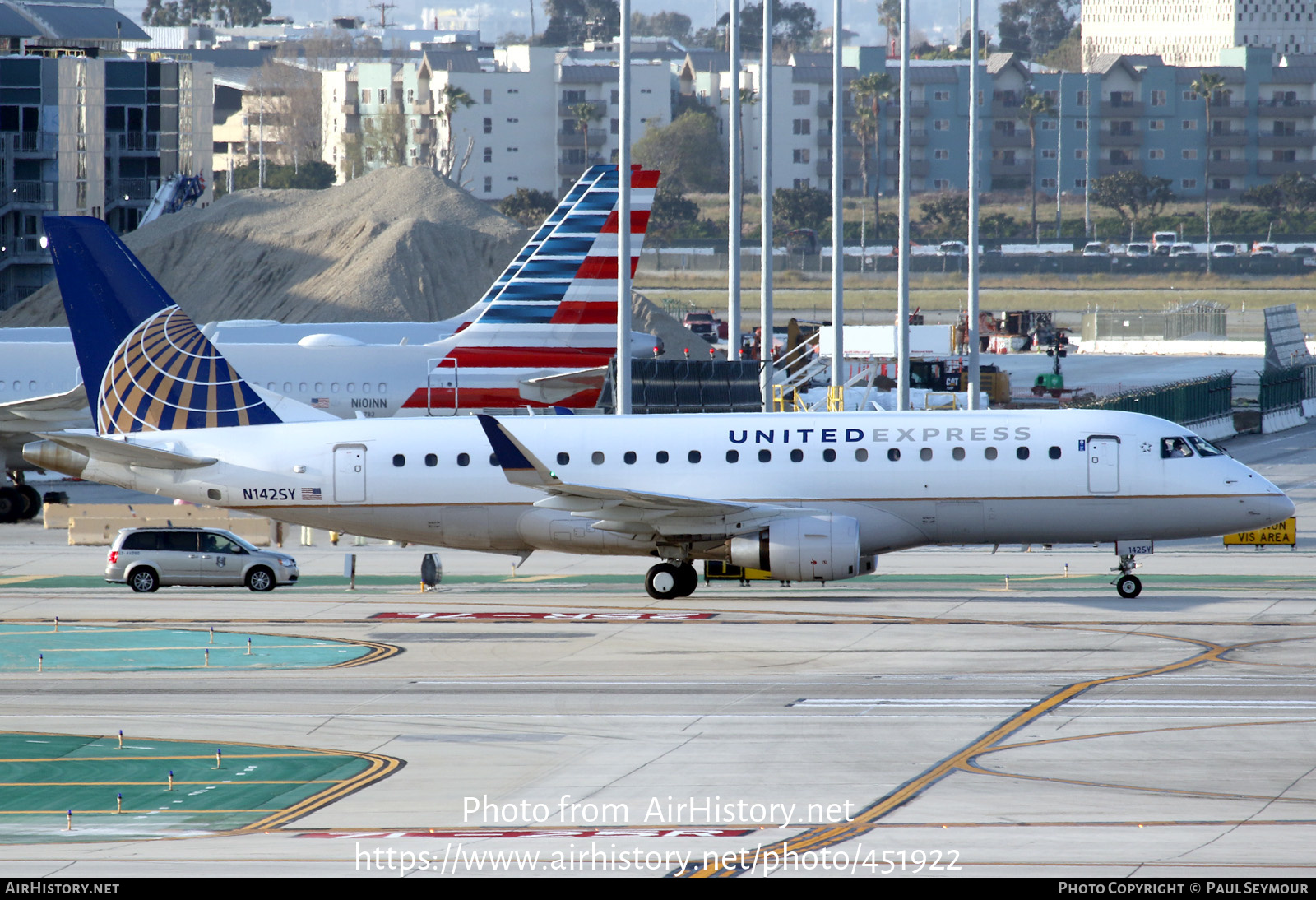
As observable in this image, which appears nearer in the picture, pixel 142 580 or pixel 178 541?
pixel 142 580

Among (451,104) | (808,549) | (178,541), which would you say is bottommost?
(178,541)

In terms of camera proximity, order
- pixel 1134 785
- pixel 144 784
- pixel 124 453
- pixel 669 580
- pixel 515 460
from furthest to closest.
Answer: pixel 669 580 → pixel 124 453 → pixel 515 460 → pixel 144 784 → pixel 1134 785

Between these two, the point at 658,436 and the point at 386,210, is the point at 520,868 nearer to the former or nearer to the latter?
the point at 658,436

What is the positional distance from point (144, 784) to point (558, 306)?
3752 cm

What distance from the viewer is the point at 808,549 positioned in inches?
1407

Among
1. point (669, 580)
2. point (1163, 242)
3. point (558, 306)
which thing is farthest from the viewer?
point (1163, 242)

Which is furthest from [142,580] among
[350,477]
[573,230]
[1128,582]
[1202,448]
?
[1202,448]

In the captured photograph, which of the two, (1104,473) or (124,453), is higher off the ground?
(124,453)

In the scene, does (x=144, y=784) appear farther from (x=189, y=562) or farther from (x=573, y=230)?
(x=573, y=230)

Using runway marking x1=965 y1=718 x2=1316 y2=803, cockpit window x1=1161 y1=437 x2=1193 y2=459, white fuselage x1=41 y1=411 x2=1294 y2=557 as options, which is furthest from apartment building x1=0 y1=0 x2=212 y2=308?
runway marking x1=965 y1=718 x2=1316 y2=803

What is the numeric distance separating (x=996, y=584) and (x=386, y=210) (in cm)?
8331

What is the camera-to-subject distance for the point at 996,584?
40500mm

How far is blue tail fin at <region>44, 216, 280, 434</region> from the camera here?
39.3 meters
